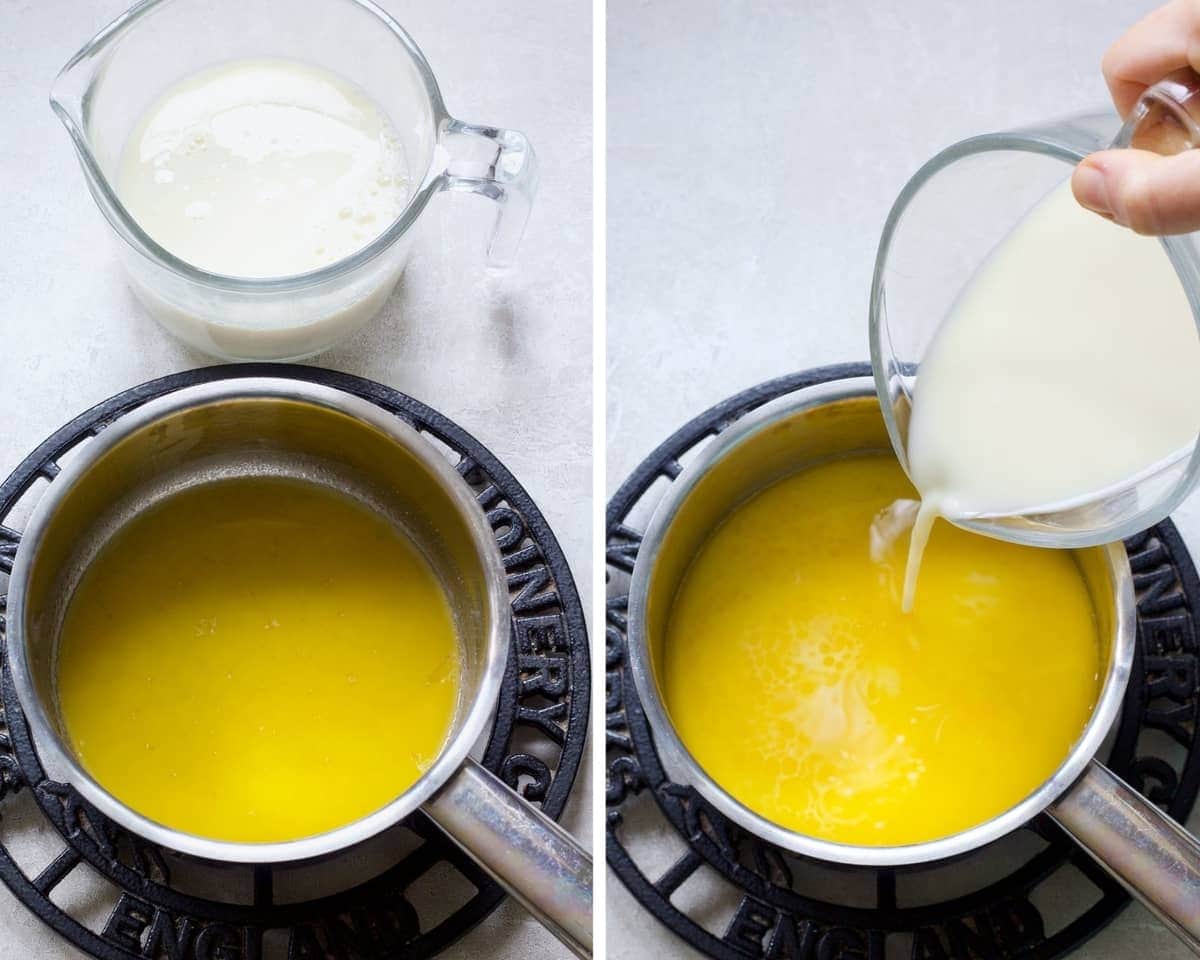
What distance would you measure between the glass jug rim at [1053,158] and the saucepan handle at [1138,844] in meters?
0.15

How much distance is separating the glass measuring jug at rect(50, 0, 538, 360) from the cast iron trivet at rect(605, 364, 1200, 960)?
0.89 ft

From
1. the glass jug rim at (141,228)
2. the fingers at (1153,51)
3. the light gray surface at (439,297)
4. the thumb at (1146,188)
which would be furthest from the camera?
the light gray surface at (439,297)

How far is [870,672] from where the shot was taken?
0.98m

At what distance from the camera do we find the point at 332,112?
40.5 inches

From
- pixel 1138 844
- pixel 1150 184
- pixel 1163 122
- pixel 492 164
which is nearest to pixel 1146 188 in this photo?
pixel 1150 184

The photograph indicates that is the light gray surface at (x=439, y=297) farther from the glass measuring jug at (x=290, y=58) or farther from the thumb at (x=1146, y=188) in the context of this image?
the thumb at (x=1146, y=188)

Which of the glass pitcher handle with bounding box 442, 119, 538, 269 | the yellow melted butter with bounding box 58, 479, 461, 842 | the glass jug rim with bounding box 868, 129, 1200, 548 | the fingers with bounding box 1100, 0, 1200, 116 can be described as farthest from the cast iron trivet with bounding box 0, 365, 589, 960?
the fingers with bounding box 1100, 0, 1200, 116

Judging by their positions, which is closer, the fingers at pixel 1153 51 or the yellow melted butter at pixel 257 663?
the fingers at pixel 1153 51

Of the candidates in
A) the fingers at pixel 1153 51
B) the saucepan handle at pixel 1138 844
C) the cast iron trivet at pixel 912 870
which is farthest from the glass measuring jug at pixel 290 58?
the saucepan handle at pixel 1138 844

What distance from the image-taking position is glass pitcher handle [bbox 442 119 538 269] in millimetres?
954

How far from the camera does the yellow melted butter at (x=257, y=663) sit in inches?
37.1

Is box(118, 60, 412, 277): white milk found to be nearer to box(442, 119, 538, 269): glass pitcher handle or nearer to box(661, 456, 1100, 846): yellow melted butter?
box(442, 119, 538, 269): glass pitcher handle

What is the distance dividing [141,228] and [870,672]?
601mm

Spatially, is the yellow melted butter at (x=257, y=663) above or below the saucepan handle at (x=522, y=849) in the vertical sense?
below
